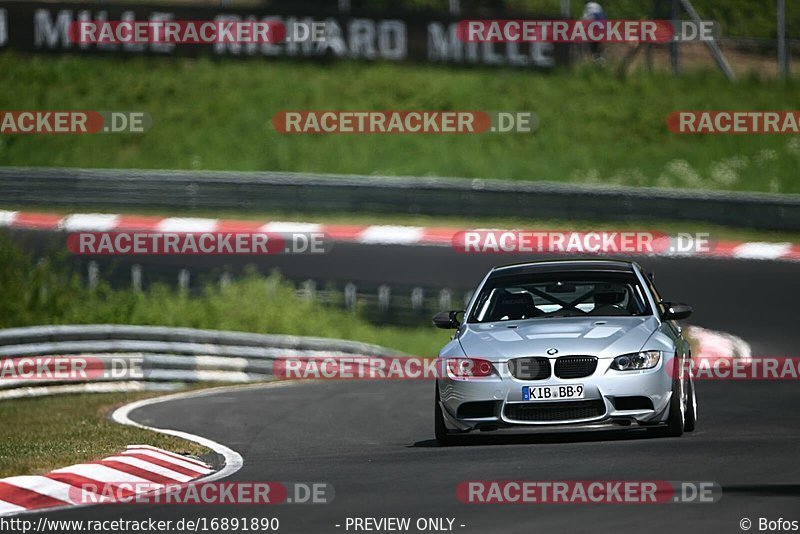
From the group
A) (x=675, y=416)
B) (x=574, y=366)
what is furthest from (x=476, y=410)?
(x=675, y=416)

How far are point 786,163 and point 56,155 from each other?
50.1 ft

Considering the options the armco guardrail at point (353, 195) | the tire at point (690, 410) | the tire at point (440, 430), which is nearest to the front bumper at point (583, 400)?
the tire at point (440, 430)

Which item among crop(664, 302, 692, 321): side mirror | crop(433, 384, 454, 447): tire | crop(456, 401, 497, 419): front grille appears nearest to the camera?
crop(456, 401, 497, 419): front grille

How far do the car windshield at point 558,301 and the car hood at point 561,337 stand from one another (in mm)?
294

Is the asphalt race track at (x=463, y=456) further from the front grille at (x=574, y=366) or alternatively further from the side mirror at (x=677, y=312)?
the side mirror at (x=677, y=312)

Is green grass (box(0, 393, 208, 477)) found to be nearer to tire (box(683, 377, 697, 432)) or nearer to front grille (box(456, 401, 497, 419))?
front grille (box(456, 401, 497, 419))

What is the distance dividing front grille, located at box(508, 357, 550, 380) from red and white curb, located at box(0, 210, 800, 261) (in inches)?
573

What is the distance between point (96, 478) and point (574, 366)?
3310 mm

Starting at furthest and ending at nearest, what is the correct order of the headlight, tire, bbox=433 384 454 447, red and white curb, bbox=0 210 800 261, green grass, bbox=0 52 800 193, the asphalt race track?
green grass, bbox=0 52 800 193 < red and white curb, bbox=0 210 800 261 < tire, bbox=433 384 454 447 < the headlight < the asphalt race track

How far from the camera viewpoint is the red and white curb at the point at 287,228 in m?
25.1

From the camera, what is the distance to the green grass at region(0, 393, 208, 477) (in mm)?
11055

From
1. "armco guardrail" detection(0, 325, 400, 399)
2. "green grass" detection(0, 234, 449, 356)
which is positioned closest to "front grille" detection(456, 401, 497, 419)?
"armco guardrail" detection(0, 325, 400, 399)

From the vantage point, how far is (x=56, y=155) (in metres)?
33.6

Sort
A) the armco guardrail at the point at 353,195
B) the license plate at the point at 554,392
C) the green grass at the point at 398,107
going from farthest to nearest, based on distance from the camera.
Result: 1. the green grass at the point at 398,107
2. the armco guardrail at the point at 353,195
3. the license plate at the point at 554,392
